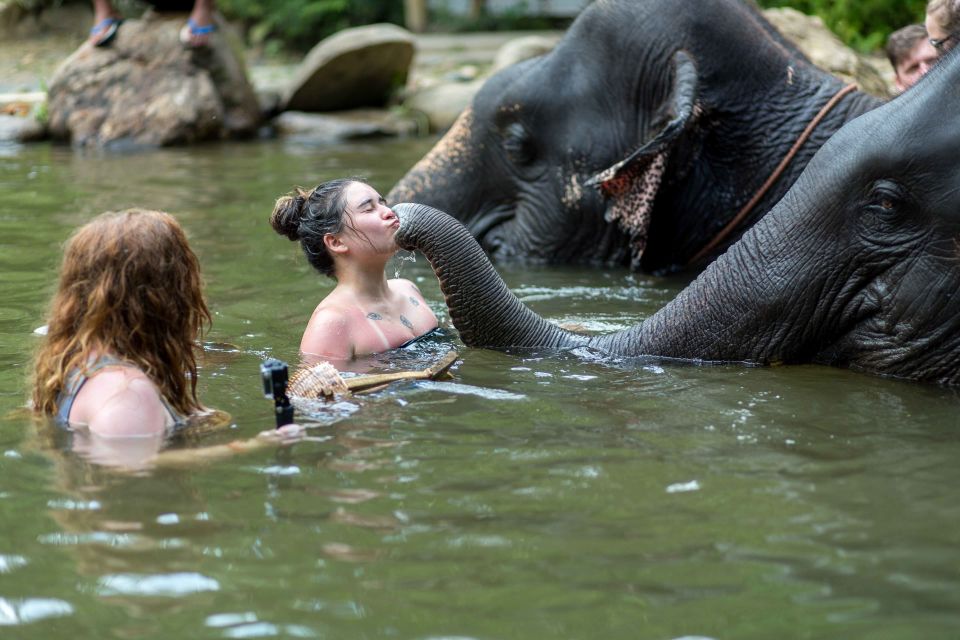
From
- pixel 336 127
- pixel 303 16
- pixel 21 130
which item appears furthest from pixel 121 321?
pixel 303 16

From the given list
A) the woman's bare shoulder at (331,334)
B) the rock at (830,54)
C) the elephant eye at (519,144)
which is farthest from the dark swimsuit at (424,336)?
the rock at (830,54)

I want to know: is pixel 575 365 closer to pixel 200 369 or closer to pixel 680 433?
pixel 680 433

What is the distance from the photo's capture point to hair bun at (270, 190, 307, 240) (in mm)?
6492

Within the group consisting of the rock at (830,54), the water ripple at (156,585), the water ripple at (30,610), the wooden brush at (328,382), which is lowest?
the water ripple at (30,610)

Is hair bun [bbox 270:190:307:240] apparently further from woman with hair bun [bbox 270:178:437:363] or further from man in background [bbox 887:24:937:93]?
man in background [bbox 887:24:937:93]

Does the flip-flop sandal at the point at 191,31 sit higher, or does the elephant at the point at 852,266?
the flip-flop sandal at the point at 191,31

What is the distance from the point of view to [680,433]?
16.0ft

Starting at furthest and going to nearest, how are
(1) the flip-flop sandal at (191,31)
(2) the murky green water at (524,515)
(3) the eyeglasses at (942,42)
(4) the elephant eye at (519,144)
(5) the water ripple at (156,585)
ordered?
(1) the flip-flop sandal at (191,31) < (4) the elephant eye at (519,144) < (3) the eyeglasses at (942,42) < (5) the water ripple at (156,585) < (2) the murky green water at (524,515)

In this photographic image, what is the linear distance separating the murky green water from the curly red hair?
37cm

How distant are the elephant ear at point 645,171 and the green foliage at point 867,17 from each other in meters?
9.29

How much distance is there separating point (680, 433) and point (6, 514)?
2221 millimetres

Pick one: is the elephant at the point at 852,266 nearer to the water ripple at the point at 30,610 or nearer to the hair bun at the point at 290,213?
the hair bun at the point at 290,213

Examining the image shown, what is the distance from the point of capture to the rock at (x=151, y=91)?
1483 cm

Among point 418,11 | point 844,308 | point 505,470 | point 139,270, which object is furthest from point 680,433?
point 418,11
